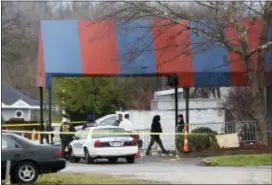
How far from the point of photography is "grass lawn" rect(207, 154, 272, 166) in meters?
20.2

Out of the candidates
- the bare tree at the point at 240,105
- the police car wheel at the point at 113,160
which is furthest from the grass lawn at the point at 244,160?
the bare tree at the point at 240,105

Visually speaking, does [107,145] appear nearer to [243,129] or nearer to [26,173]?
[243,129]

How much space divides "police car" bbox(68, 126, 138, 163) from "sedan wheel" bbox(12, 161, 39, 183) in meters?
7.40

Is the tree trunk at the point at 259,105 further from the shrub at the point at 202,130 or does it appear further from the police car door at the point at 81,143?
the police car door at the point at 81,143

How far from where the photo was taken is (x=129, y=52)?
27484mm

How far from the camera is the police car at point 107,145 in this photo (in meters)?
23.6

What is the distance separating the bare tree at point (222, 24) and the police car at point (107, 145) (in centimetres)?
446

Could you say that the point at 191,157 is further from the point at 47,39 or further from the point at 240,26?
the point at 47,39

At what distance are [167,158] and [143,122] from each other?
11.0m

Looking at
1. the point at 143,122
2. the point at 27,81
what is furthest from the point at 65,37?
the point at 27,81

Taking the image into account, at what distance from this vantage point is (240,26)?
83.5 feet

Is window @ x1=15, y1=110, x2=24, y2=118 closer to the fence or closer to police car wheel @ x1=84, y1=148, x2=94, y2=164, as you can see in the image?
the fence

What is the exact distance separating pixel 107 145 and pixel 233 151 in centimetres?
462

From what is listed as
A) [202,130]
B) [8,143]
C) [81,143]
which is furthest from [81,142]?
[8,143]
